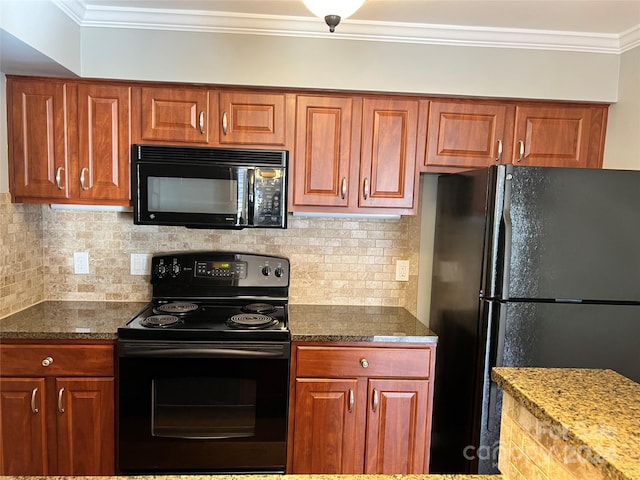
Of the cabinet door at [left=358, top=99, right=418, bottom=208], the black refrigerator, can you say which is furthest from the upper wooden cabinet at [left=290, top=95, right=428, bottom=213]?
the black refrigerator

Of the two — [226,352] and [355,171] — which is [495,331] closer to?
[355,171]

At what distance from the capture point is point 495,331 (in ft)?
6.03

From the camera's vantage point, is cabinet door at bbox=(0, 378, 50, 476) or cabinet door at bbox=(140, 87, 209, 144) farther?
cabinet door at bbox=(140, 87, 209, 144)

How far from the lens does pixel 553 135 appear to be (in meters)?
2.23

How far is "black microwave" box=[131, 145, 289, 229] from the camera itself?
2133mm

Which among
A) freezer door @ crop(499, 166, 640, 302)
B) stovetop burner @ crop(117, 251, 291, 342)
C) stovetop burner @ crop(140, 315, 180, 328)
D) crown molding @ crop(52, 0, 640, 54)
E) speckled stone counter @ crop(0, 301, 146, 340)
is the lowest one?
speckled stone counter @ crop(0, 301, 146, 340)

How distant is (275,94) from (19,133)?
4.06 ft

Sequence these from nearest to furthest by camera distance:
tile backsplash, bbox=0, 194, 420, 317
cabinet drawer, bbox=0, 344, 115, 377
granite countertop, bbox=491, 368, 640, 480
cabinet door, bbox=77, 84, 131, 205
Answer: granite countertop, bbox=491, 368, 640, 480, cabinet drawer, bbox=0, 344, 115, 377, cabinet door, bbox=77, 84, 131, 205, tile backsplash, bbox=0, 194, 420, 317

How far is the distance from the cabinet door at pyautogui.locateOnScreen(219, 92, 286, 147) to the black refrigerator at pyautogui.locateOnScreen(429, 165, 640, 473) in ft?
3.23

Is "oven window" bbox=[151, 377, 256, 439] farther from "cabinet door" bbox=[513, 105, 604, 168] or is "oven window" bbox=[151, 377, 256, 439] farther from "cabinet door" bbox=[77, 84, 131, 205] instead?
"cabinet door" bbox=[513, 105, 604, 168]

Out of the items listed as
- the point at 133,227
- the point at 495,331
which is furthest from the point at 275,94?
the point at 495,331

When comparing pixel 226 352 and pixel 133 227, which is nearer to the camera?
pixel 226 352

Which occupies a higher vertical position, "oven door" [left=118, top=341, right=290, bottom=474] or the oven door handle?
the oven door handle

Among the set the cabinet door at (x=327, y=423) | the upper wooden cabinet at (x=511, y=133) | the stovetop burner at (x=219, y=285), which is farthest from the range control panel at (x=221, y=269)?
the upper wooden cabinet at (x=511, y=133)
